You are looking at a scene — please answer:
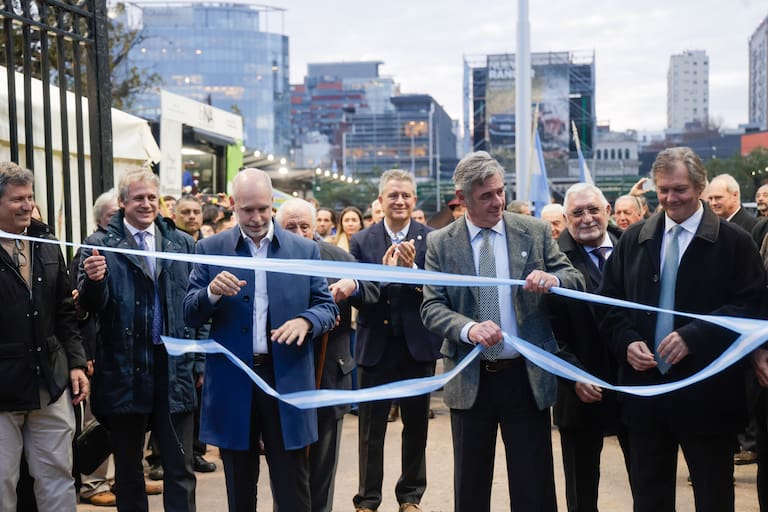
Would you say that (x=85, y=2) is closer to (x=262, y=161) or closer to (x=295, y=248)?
(x=295, y=248)

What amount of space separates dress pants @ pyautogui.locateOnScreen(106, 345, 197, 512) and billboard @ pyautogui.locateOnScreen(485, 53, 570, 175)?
244 ft

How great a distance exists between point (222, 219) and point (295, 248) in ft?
18.2

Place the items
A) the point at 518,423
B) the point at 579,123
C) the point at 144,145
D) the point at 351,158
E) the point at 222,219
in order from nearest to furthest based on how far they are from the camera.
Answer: the point at 518,423 < the point at 144,145 < the point at 222,219 < the point at 579,123 < the point at 351,158

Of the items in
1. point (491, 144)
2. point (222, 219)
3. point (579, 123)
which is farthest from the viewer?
point (491, 144)

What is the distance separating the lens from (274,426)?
175 inches

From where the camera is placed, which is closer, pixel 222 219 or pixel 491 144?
pixel 222 219

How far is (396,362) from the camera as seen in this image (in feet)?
19.5

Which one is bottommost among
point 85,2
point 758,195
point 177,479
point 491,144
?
point 177,479

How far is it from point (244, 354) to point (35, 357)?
1.11 meters

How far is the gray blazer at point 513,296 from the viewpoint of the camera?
4316 millimetres

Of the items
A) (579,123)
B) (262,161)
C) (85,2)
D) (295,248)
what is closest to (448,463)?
(295,248)

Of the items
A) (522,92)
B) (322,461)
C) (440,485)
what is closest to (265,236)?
(322,461)

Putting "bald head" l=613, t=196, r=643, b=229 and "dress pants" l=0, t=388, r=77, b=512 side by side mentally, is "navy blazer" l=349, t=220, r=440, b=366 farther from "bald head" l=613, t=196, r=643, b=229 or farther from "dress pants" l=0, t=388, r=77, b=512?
"bald head" l=613, t=196, r=643, b=229

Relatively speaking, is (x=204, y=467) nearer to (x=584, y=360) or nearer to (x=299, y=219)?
(x=299, y=219)
